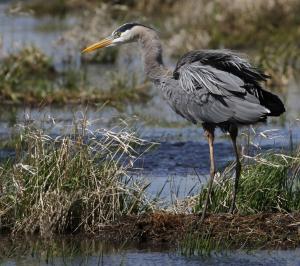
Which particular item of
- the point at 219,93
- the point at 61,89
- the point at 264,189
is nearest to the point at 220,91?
the point at 219,93

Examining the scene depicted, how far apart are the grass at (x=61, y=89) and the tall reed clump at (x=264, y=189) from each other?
5810 mm

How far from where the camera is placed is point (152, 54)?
9086mm

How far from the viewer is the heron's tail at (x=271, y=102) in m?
8.32

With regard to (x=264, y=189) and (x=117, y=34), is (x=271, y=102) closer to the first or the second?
(x=264, y=189)

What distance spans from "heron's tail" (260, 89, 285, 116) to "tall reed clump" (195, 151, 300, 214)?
1.59 ft

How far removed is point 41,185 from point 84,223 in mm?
477

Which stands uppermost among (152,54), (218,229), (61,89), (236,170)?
(152,54)

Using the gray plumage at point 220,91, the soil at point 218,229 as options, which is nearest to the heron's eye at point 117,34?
the gray plumage at point 220,91

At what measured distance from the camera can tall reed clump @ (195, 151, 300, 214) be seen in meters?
8.59

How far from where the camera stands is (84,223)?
8523mm

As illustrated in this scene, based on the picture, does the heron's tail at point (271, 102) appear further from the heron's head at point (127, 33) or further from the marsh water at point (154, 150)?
the heron's head at point (127, 33)

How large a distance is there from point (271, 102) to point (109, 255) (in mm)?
1791

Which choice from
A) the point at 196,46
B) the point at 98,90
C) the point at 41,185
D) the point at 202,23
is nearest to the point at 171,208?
the point at 41,185

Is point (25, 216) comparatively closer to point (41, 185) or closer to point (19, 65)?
point (41, 185)
